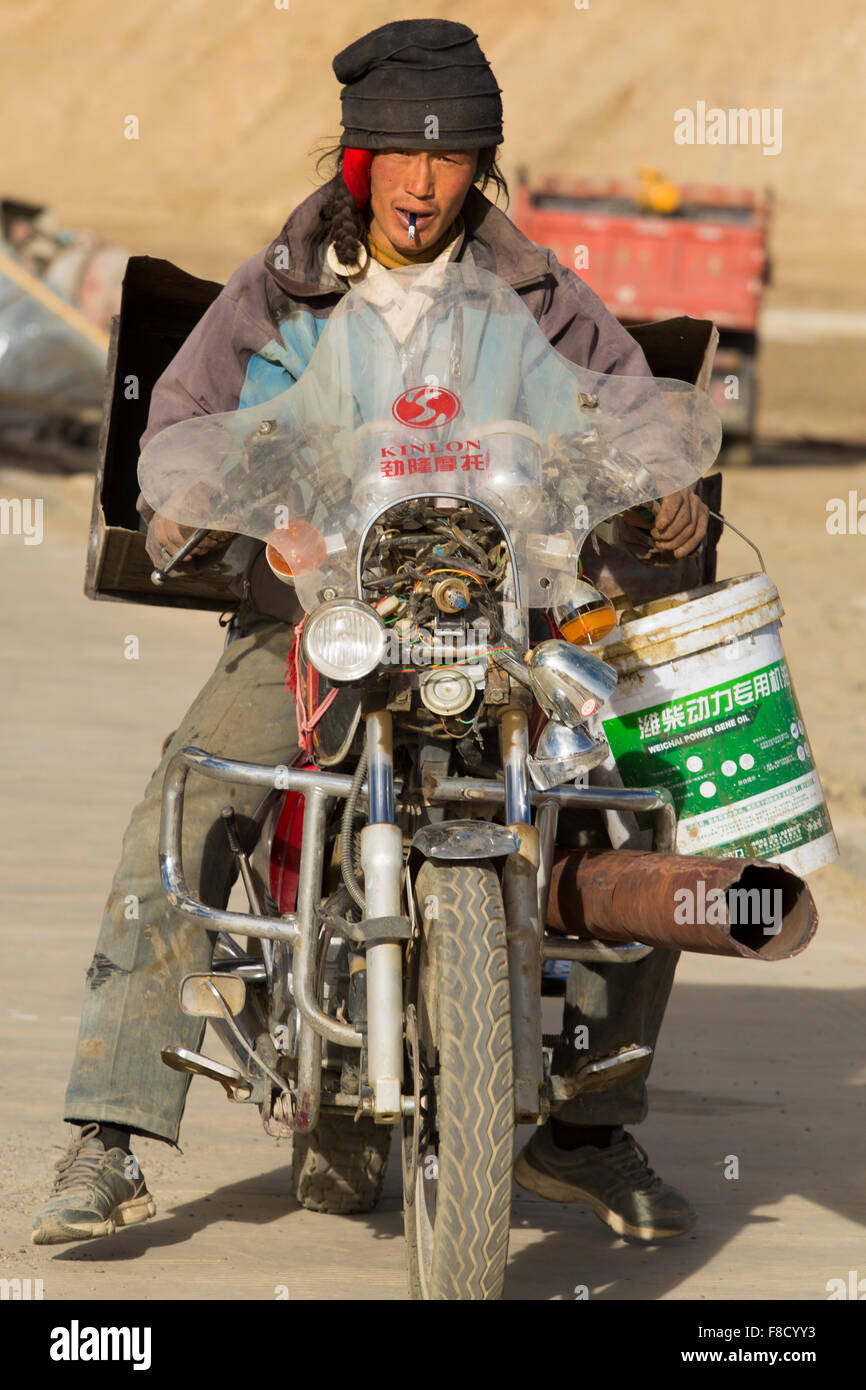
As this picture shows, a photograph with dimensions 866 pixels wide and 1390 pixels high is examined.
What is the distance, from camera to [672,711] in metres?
3.74

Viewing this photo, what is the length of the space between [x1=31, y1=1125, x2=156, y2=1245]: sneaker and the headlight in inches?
49.5

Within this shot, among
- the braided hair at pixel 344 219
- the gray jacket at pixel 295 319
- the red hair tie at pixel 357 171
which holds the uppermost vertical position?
the red hair tie at pixel 357 171

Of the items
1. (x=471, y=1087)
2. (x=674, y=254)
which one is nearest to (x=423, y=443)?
(x=471, y=1087)

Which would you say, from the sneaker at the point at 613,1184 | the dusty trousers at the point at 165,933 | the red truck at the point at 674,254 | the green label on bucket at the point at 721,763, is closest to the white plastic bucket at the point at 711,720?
the green label on bucket at the point at 721,763

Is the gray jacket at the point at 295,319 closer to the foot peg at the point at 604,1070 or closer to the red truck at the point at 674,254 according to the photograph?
the foot peg at the point at 604,1070

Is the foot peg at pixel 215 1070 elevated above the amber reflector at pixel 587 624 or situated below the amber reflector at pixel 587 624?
below

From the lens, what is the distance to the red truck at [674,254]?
20859mm

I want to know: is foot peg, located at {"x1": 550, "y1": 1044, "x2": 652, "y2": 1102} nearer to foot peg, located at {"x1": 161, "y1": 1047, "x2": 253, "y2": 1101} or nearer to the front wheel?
the front wheel

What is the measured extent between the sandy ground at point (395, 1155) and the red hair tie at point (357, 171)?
203 cm

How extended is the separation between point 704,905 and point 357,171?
151cm

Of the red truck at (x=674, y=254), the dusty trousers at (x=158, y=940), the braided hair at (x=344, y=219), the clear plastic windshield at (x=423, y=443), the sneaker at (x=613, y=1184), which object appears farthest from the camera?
the red truck at (x=674, y=254)

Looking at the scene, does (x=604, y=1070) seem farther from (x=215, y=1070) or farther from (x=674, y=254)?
(x=674, y=254)

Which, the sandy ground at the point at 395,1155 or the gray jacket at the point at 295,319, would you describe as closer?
the gray jacket at the point at 295,319

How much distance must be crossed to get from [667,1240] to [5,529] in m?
12.4
